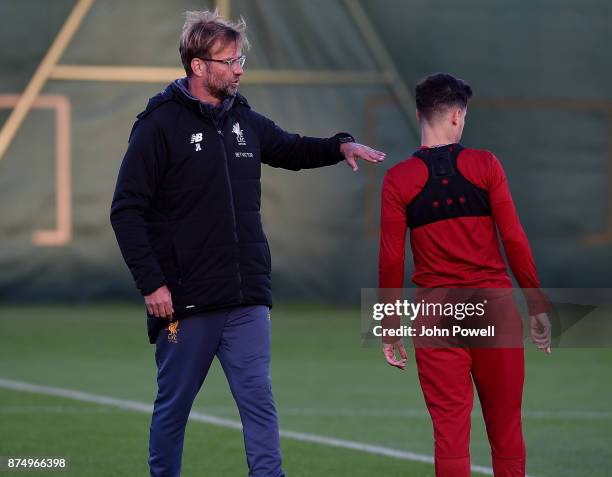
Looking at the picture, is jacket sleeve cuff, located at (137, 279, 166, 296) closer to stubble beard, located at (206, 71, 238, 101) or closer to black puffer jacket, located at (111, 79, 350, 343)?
black puffer jacket, located at (111, 79, 350, 343)

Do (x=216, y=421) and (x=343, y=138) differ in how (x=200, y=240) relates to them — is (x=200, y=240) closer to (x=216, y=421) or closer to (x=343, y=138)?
(x=343, y=138)

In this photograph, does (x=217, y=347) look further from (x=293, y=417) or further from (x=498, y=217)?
(x=293, y=417)

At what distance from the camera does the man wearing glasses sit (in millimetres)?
5359

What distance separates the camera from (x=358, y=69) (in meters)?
14.2

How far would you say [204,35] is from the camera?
545cm

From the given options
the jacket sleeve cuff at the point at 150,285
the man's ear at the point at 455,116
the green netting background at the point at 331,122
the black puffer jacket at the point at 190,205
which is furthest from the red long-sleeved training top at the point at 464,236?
the green netting background at the point at 331,122

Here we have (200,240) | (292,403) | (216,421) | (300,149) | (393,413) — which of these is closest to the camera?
(200,240)

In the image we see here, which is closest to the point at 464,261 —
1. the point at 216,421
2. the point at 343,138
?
the point at 343,138

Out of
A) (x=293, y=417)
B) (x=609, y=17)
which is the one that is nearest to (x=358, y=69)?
(x=609, y=17)

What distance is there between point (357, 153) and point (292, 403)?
398 centimetres

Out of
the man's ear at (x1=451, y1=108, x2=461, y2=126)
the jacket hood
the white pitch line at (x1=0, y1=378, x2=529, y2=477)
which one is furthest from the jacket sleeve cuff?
the white pitch line at (x1=0, y1=378, x2=529, y2=477)

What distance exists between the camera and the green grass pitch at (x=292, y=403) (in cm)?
737

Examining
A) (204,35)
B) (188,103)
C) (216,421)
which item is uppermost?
(204,35)

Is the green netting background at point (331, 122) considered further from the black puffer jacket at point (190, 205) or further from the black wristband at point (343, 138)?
the black puffer jacket at point (190, 205)
